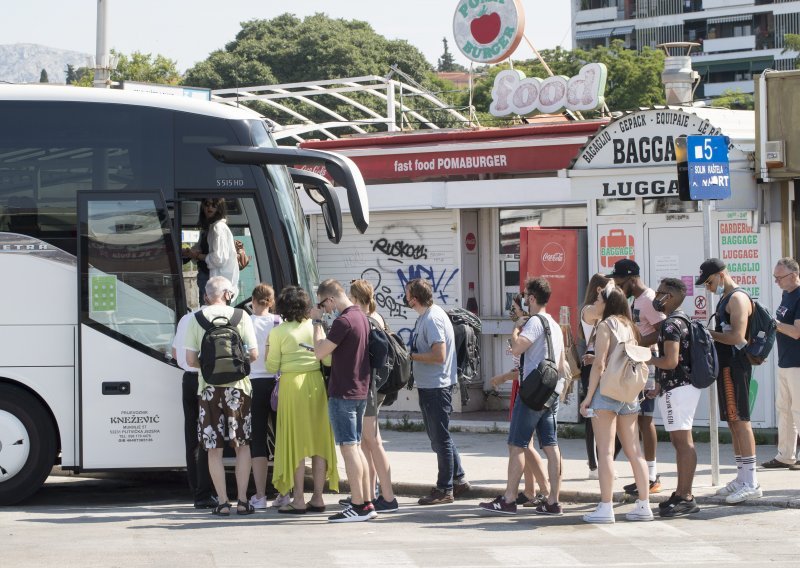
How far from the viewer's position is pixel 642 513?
9680 mm

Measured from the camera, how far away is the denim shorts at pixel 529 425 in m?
9.77

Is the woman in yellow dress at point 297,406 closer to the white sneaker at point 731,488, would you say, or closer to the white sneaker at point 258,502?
the white sneaker at point 258,502

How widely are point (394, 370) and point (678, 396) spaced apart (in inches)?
86.2

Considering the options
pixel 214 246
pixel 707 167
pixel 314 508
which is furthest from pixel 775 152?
pixel 314 508

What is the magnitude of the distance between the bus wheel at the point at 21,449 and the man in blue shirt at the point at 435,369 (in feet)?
10.3

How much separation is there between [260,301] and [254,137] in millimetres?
1527

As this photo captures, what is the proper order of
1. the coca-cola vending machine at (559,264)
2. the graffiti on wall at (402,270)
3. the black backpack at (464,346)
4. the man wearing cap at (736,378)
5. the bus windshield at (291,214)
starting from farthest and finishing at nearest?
1. the graffiti on wall at (402,270)
2. the coca-cola vending machine at (559,264)
3. the bus windshield at (291,214)
4. the black backpack at (464,346)
5. the man wearing cap at (736,378)

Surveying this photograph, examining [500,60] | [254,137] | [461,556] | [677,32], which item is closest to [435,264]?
[500,60]

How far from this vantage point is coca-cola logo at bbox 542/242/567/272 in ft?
49.6

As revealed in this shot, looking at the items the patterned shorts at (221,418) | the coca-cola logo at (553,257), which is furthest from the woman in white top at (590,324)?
the coca-cola logo at (553,257)

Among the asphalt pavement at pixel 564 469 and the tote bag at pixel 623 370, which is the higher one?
the tote bag at pixel 623 370

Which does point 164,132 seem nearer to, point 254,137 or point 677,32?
point 254,137

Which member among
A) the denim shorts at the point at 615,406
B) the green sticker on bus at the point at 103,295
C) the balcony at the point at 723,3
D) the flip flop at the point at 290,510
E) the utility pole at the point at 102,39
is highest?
the balcony at the point at 723,3

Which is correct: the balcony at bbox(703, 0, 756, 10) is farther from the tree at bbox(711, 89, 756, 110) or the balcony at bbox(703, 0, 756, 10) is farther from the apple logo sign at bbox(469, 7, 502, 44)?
the apple logo sign at bbox(469, 7, 502, 44)
